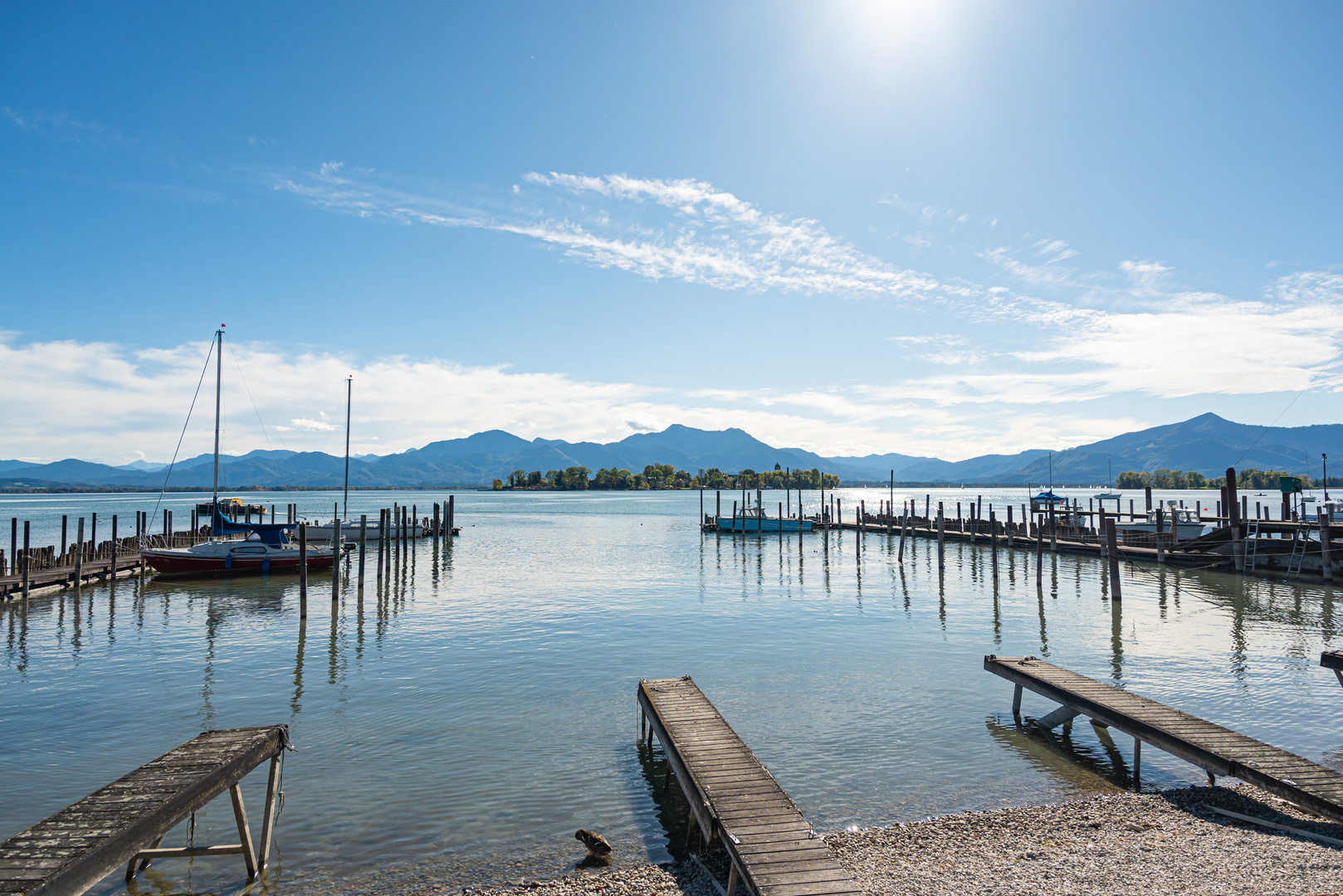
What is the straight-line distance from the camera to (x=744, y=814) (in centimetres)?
776

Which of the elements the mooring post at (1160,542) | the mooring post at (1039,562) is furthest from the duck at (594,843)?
the mooring post at (1160,542)

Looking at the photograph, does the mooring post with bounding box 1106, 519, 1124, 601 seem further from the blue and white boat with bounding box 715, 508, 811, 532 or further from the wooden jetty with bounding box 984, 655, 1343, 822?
the blue and white boat with bounding box 715, 508, 811, 532

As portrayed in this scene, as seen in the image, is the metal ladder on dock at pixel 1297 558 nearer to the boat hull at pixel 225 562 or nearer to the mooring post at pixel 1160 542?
the mooring post at pixel 1160 542

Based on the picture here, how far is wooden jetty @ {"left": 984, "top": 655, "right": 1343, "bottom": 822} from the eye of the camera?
852cm

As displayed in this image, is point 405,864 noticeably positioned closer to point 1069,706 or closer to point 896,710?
point 896,710

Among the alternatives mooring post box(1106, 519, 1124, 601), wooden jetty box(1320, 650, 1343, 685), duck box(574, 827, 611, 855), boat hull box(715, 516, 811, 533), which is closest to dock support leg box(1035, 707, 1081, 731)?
wooden jetty box(1320, 650, 1343, 685)

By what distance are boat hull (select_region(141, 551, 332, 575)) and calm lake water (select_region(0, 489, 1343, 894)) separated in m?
1.74

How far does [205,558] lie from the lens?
3556 cm

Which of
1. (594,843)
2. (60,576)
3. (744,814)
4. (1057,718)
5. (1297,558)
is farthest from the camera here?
(1297,558)

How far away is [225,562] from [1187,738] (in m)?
40.1

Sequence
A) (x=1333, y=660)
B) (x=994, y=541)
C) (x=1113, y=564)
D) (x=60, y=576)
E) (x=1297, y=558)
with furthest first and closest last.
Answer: (x=994, y=541) → (x=1297, y=558) → (x=60, y=576) → (x=1113, y=564) → (x=1333, y=660)

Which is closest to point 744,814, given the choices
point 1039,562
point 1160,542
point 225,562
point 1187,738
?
point 1187,738

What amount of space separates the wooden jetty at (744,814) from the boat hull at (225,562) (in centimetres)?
3213

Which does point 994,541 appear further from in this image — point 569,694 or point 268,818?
point 268,818
